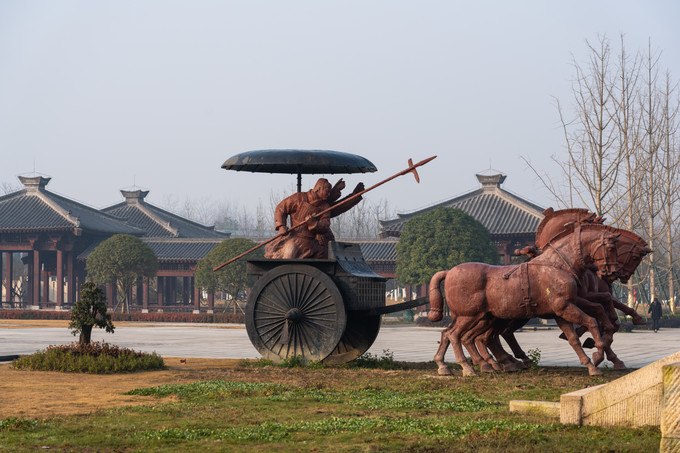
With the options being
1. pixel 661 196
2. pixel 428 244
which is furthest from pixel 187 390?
pixel 661 196

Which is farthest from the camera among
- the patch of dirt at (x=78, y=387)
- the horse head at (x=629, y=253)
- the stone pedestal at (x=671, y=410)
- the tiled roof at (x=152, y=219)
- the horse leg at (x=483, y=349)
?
the tiled roof at (x=152, y=219)

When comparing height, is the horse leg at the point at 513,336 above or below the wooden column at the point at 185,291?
below

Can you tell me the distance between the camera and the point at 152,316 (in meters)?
43.0

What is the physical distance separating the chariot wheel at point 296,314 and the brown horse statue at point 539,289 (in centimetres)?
199

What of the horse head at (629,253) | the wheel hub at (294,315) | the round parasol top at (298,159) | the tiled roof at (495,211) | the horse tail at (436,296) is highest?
the tiled roof at (495,211)

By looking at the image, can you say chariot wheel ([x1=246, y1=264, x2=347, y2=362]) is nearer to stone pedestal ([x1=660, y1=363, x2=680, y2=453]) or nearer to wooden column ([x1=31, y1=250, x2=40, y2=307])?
stone pedestal ([x1=660, y1=363, x2=680, y2=453])

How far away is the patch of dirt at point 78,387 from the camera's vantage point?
923cm

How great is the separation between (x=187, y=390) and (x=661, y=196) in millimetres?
33789

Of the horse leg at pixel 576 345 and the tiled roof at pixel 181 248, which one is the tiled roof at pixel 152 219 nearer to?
the tiled roof at pixel 181 248

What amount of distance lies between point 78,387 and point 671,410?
804cm

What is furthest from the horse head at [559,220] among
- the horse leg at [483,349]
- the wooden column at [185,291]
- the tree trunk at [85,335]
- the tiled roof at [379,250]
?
the wooden column at [185,291]

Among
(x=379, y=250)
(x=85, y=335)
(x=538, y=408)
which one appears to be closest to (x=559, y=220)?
(x=538, y=408)

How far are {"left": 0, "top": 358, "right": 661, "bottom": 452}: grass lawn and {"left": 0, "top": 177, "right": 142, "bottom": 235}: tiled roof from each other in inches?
1454

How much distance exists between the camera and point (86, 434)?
732 cm
